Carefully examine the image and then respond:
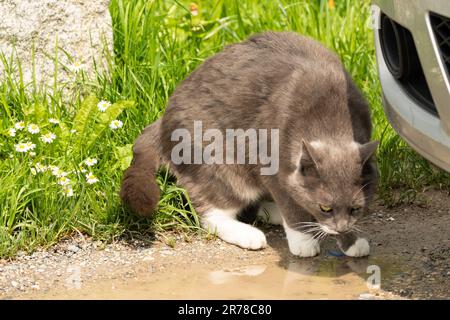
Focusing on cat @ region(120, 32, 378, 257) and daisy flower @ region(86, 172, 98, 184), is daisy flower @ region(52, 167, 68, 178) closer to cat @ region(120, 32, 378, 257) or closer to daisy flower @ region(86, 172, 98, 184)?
daisy flower @ region(86, 172, 98, 184)

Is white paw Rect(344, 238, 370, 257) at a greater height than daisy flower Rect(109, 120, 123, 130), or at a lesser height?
lesser

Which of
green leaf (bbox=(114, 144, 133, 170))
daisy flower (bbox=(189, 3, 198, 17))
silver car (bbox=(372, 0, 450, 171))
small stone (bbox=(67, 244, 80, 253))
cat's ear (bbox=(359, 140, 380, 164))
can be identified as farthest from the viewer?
daisy flower (bbox=(189, 3, 198, 17))

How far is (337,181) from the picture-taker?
3.98 meters

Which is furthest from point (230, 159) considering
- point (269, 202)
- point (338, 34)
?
point (338, 34)

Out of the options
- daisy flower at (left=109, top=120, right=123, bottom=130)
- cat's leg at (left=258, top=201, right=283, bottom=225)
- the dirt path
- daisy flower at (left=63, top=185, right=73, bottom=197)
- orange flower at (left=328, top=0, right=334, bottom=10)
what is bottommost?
the dirt path

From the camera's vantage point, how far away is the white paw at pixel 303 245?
164 inches

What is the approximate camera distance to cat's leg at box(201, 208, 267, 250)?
168 inches

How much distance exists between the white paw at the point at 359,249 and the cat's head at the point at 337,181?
0.42 ft

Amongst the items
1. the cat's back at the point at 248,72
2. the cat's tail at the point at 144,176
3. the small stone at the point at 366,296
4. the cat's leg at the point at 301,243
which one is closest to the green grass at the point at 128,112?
the cat's tail at the point at 144,176

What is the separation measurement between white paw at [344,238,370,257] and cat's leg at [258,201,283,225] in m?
0.58

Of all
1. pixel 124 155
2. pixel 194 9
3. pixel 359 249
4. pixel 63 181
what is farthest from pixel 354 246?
pixel 194 9

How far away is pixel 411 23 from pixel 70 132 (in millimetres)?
1947

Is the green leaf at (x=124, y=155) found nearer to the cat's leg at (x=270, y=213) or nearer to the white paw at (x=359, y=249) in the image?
the cat's leg at (x=270, y=213)

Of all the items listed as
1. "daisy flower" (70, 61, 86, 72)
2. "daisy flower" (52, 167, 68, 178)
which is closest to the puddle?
"daisy flower" (52, 167, 68, 178)
